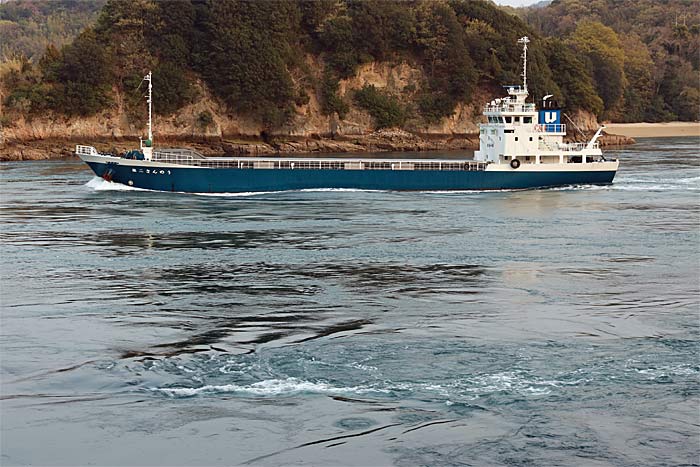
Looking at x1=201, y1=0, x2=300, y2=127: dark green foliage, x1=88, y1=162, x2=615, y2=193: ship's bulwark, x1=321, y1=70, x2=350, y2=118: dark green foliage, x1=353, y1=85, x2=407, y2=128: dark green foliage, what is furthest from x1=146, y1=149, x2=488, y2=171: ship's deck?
x1=353, y1=85, x2=407, y2=128: dark green foliage

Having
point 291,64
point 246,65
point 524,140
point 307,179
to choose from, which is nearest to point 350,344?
point 307,179

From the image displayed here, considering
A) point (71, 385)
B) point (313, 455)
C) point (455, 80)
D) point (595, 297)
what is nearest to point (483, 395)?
point (313, 455)

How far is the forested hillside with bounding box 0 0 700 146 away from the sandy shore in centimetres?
1862

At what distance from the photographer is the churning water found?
18031 mm

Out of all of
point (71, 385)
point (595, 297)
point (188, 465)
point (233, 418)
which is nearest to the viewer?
point (188, 465)

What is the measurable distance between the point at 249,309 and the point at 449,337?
20.0 feet

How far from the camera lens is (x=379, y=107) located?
416ft

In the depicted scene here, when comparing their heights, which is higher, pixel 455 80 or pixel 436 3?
pixel 436 3

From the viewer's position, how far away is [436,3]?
135 meters

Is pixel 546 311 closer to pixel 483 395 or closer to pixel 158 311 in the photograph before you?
pixel 483 395

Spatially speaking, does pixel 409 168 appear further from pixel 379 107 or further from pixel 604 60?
pixel 604 60

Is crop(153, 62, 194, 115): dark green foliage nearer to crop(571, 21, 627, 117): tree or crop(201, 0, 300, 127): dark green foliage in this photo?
crop(201, 0, 300, 127): dark green foliage

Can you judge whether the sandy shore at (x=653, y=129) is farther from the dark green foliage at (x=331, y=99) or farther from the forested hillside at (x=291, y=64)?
the dark green foliage at (x=331, y=99)

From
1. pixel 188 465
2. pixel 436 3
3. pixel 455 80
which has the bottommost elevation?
pixel 188 465
